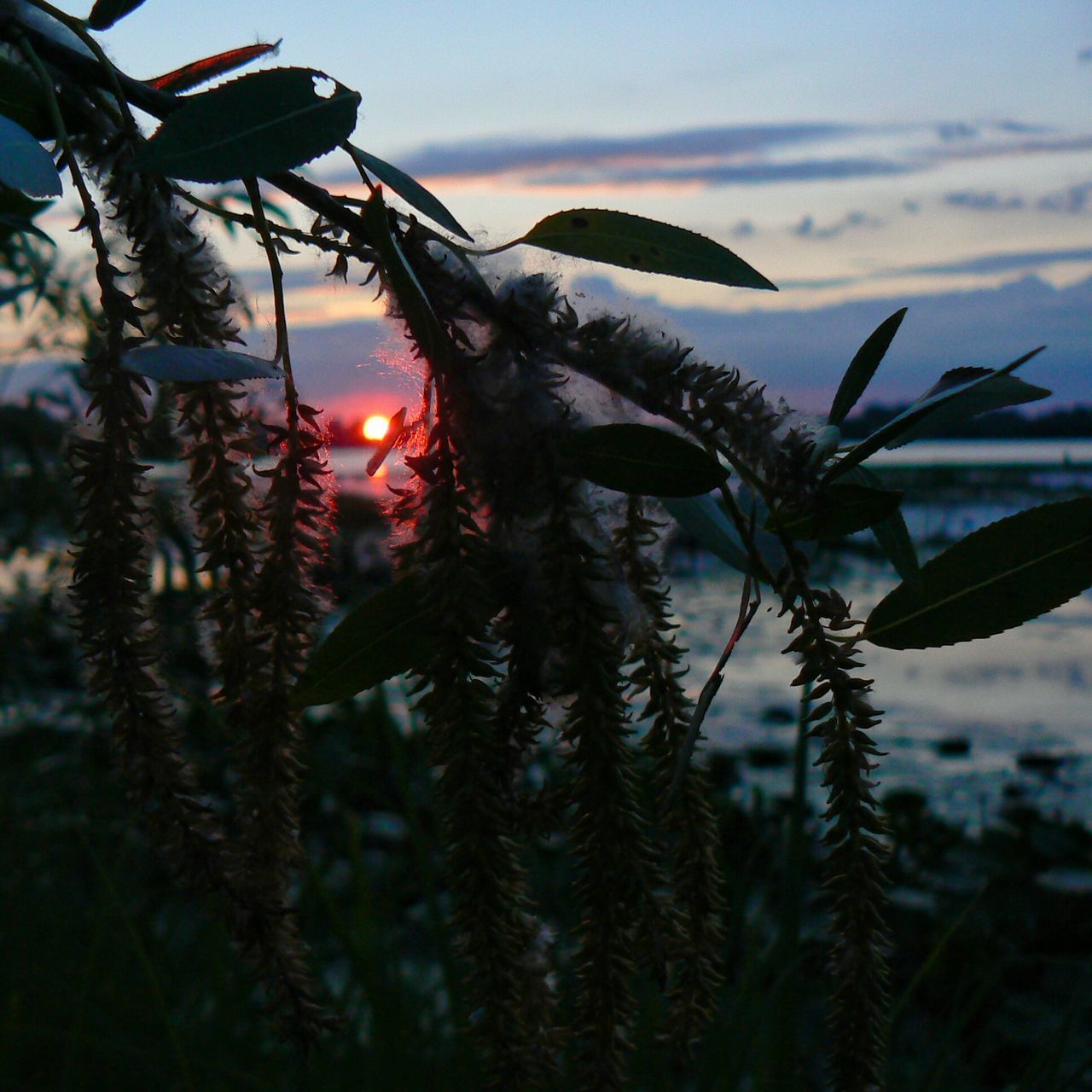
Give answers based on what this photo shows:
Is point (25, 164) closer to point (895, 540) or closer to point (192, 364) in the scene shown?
point (192, 364)

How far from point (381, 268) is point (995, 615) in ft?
0.88

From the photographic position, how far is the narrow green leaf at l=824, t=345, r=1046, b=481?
403 mm

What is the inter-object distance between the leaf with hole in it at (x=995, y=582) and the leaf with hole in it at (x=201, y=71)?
384 millimetres

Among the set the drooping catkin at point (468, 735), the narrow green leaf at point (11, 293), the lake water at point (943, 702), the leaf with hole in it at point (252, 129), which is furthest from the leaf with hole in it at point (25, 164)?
the lake water at point (943, 702)

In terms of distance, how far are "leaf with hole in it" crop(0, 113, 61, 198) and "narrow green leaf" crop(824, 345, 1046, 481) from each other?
1.02ft

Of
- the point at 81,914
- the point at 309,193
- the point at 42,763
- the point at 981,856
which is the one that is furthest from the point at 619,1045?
the point at 42,763

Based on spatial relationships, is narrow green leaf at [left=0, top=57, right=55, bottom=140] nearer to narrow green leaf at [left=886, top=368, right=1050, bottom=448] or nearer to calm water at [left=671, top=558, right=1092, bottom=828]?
narrow green leaf at [left=886, top=368, right=1050, bottom=448]

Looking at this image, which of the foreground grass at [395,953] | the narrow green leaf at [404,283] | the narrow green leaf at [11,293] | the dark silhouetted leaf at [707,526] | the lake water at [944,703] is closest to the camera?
the narrow green leaf at [404,283]

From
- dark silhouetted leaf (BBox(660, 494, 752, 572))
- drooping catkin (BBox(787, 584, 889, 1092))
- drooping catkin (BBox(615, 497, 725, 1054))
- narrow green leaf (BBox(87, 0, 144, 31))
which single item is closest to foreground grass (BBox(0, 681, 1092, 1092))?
drooping catkin (BBox(615, 497, 725, 1054))

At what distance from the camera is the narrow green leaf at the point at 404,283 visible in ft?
1.29

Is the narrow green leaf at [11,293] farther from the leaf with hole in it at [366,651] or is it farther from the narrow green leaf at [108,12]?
the leaf with hole in it at [366,651]

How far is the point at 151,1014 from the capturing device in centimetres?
201

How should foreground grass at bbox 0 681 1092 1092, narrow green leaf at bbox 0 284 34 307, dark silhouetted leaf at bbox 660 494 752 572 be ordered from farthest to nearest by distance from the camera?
foreground grass at bbox 0 681 1092 1092
narrow green leaf at bbox 0 284 34 307
dark silhouetted leaf at bbox 660 494 752 572

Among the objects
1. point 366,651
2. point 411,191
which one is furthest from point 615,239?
point 366,651
